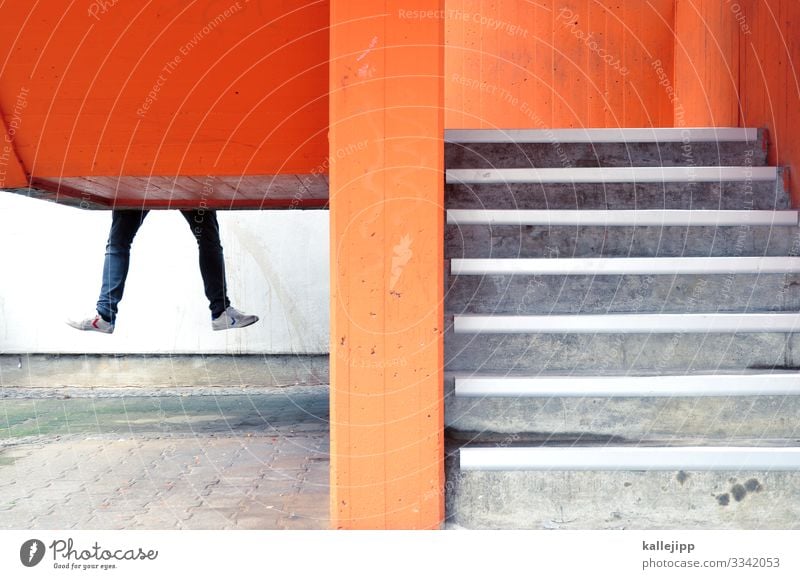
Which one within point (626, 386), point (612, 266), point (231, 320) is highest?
point (231, 320)

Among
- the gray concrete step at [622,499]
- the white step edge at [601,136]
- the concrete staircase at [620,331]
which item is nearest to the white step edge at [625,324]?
the concrete staircase at [620,331]

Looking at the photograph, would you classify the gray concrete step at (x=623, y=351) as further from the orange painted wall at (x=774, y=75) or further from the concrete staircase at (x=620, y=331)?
the orange painted wall at (x=774, y=75)

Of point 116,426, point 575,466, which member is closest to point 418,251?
point 575,466

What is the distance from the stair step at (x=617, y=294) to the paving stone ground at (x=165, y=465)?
92cm

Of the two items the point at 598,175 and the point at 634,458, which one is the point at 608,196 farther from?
the point at 634,458

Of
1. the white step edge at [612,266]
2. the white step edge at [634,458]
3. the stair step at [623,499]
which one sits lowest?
the stair step at [623,499]

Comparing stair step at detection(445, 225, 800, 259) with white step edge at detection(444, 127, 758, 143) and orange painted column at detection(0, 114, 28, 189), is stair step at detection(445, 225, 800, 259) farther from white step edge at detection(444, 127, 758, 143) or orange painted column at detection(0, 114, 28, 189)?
orange painted column at detection(0, 114, 28, 189)

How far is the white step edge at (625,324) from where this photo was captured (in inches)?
103

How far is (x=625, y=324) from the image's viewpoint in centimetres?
262

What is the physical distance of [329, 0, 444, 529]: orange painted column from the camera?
2133mm

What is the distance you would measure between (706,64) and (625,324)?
3.05 metres

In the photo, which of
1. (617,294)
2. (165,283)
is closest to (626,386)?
(617,294)

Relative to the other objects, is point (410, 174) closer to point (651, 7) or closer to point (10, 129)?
point (10, 129)

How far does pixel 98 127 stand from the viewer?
314cm
